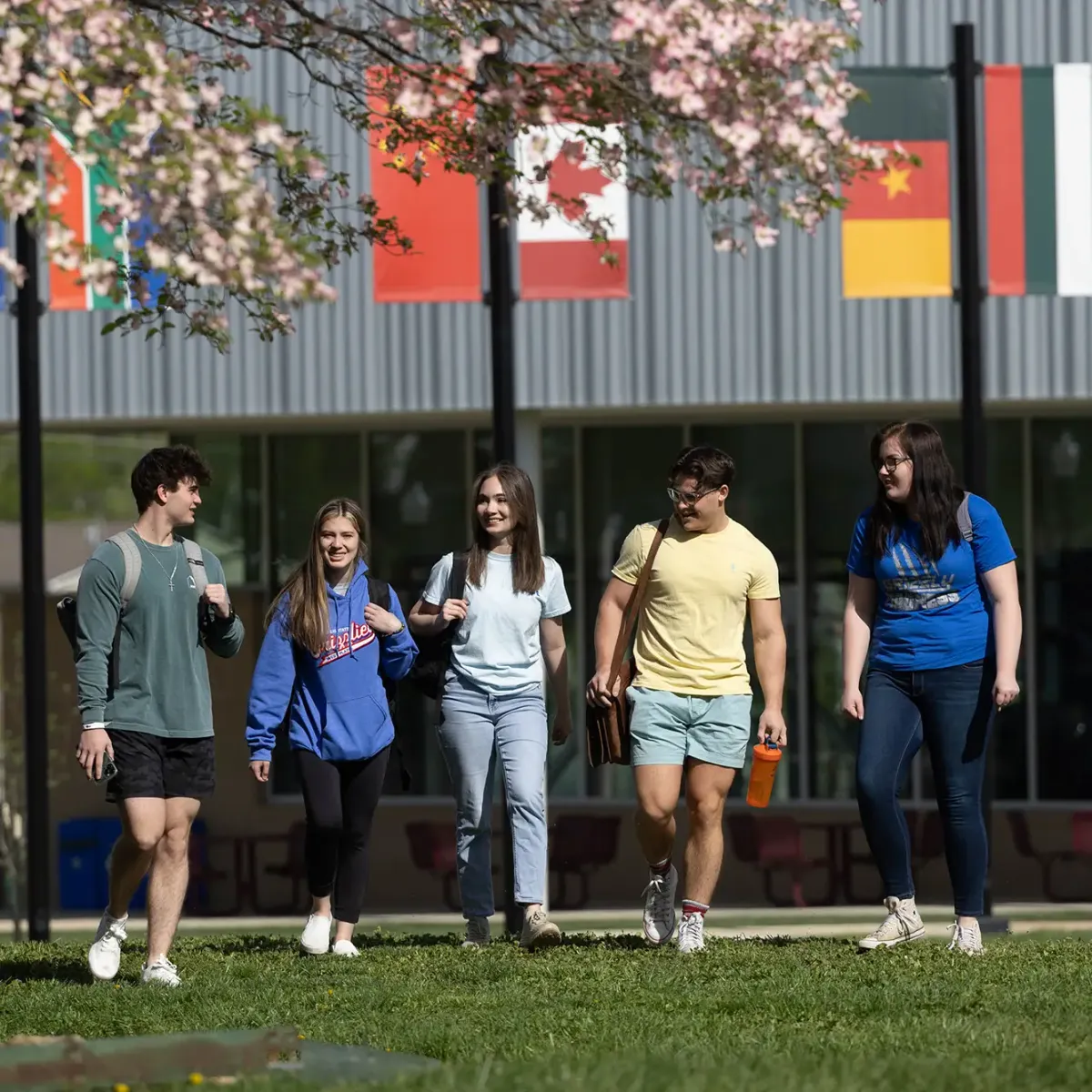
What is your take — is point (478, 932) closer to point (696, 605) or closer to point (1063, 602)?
point (696, 605)

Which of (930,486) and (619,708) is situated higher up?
(930,486)

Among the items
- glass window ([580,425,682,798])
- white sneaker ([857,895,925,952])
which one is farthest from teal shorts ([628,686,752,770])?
glass window ([580,425,682,798])

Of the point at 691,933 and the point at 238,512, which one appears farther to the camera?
the point at 238,512

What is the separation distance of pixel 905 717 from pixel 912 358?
760 centimetres

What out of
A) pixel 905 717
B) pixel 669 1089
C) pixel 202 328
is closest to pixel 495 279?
pixel 202 328

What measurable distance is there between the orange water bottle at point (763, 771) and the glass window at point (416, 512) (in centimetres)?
967

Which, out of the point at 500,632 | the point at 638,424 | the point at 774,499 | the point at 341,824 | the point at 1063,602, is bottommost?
the point at 341,824

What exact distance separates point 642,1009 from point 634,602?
2001mm

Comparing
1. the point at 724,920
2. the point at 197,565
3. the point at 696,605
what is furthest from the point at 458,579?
the point at 724,920

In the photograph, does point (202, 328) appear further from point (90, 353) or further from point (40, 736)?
point (90, 353)

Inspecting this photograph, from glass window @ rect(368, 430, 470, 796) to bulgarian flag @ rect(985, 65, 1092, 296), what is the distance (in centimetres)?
569

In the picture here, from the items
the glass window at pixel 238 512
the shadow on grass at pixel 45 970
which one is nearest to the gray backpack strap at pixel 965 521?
the shadow on grass at pixel 45 970

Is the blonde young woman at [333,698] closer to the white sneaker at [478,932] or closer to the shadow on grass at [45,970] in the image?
the white sneaker at [478,932]

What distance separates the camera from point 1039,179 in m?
13.1
